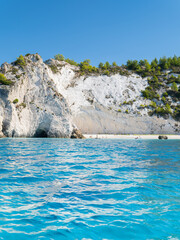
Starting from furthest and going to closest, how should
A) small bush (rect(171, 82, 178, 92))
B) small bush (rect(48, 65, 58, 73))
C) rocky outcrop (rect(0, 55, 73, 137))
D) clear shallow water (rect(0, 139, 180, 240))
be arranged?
small bush (rect(171, 82, 178, 92))
small bush (rect(48, 65, 58, 73))
rocky outcrop (rect(0, 55, 73, 137))
clear shallow water (rect(0, 139, 180, 240))

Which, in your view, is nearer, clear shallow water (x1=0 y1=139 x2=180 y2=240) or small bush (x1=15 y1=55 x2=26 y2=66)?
clear shallow water (x1=0 y1=139 x2=180 y2=240)

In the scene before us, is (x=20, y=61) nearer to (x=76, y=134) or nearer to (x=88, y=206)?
(x=76, y=134)

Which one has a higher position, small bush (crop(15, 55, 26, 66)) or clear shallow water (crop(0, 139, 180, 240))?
small bush (crop(15, 55, 26, 66))

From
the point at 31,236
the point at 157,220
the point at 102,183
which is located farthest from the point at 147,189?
the point at 31,236

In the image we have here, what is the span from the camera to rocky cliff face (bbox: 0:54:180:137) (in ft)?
157

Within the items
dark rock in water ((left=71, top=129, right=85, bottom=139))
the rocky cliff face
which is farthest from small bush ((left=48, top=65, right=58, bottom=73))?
dark rock in water ((left=71, top=129, right=85, bottom=139))

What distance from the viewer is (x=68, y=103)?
63906 millimetres

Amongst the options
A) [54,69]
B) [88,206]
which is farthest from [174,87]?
[88,206]

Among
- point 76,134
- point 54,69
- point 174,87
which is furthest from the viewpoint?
point 174,87

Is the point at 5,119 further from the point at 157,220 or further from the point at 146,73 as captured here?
the point at 146,73

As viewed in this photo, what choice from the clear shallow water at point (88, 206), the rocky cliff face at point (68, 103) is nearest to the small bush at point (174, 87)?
the rocky cliff face at point (68, 103)

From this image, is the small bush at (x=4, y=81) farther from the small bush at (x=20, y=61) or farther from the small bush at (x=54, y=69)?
the small bush at (x=54, y=69)

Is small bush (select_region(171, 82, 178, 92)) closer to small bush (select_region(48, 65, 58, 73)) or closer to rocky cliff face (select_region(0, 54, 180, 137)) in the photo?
rocky cliff face (select_region(0, 54, 180, 137))

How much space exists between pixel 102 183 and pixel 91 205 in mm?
2453
